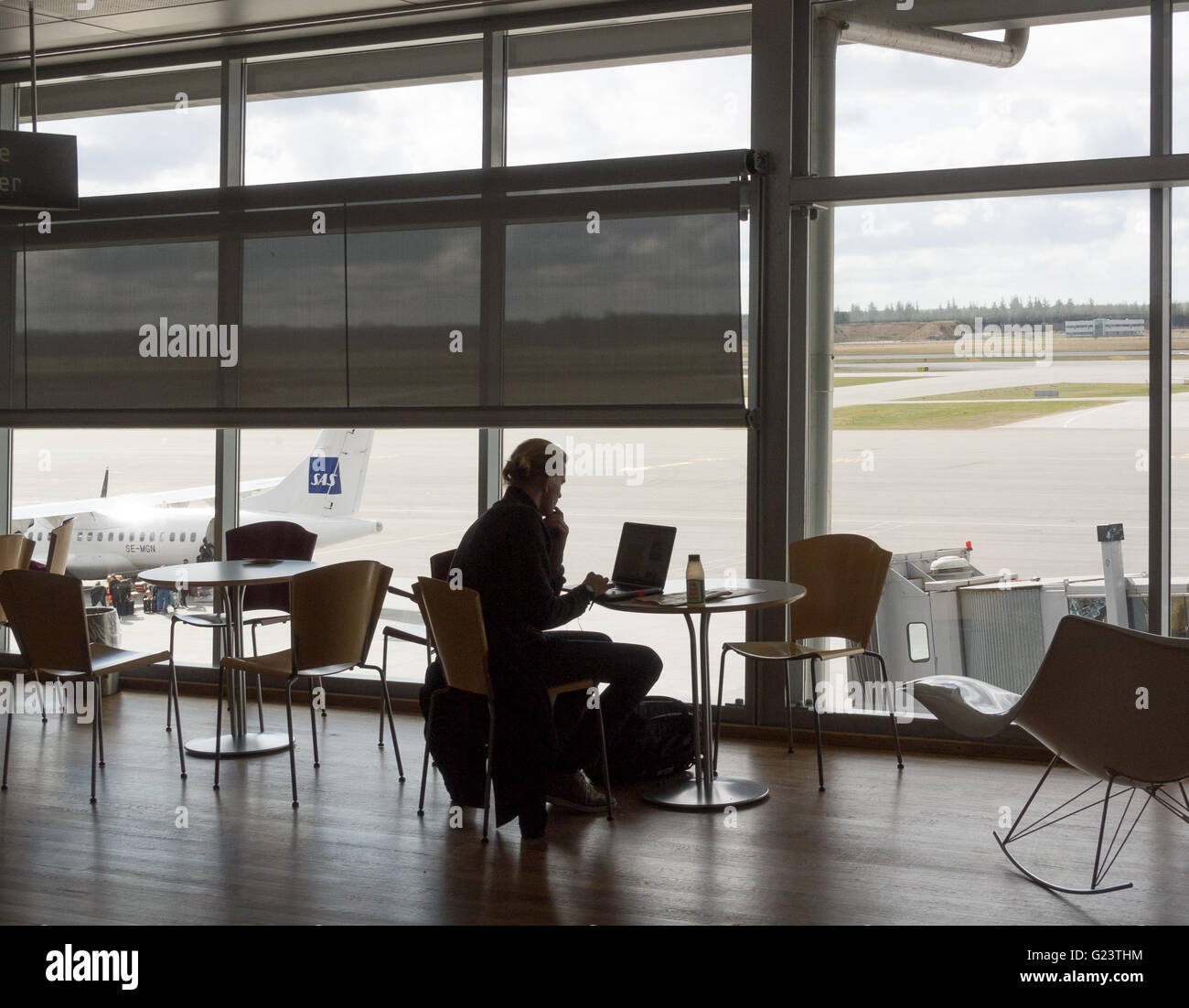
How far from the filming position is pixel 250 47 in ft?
23.0

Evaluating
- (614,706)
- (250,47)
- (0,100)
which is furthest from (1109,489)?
(0,100)

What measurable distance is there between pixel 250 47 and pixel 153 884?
4.85 m

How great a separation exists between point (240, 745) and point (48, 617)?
110 cm

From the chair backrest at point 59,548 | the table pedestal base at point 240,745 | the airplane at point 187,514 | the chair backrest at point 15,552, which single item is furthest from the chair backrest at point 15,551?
the table pedestal base at point 240,745

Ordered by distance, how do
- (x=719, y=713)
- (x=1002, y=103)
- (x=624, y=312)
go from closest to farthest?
(x=719, y=713)
(x=1002, y=103)
(x=624, y=312)

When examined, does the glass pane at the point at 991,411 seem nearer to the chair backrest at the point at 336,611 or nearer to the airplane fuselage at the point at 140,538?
the chair backrest at the point at 336,611

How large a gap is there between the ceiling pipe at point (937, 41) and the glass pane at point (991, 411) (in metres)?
0.65

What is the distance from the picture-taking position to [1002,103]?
18.7 ft

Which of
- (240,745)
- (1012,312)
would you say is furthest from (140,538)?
(1012,312)

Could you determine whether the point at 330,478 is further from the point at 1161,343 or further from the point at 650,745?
the point at 1161,343

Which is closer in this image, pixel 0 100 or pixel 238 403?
pixel 238 403

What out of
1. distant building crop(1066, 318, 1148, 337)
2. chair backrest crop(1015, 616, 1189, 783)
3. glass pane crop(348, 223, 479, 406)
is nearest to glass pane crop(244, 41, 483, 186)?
glass pane crop(348, 223, 479, 406)

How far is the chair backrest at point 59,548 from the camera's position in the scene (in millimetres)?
6871
